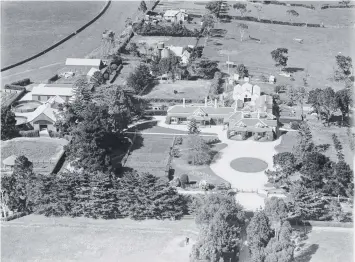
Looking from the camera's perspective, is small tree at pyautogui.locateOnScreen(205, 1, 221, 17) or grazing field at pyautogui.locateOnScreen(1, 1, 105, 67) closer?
grazing field at pyautogui.locateOnScreen(1, 1, 105, 67)

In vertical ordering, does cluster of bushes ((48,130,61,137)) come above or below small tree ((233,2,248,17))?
below

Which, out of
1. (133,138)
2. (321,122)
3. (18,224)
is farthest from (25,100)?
(321,122)

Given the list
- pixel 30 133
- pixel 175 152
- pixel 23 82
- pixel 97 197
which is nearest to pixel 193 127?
pixel 175 152

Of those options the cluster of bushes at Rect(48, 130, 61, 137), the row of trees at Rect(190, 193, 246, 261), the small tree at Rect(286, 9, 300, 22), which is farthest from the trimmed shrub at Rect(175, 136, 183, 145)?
the small tree at Rect(286, 9, 300, 22)

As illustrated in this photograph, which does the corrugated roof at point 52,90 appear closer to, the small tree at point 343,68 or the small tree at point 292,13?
the small tree at point 343,68

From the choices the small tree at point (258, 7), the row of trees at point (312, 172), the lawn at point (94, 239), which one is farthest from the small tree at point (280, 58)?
the lawn at point (94, 239)

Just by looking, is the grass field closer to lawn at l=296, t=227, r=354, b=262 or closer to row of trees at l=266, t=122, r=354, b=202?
row of trees at l=266, t=122, r=354, b=202

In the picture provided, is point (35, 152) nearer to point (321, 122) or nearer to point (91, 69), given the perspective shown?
point (91, 69)
